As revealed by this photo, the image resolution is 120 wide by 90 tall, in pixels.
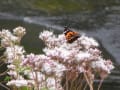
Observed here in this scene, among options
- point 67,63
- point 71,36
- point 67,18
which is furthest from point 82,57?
point 67,18

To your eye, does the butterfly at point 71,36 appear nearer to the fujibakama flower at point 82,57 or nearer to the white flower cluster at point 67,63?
the white flower cluster at point 67,63

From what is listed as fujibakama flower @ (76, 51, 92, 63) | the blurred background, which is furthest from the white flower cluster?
the blurred background

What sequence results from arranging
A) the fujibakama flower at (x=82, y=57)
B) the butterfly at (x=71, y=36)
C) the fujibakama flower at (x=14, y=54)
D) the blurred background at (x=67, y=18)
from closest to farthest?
the fujibakama flower at (x=82, y=57), the butterfly at (x=71, y=36), the fujibakama flower at (x=14, y=54), the blurred background at (x=67, y=18)

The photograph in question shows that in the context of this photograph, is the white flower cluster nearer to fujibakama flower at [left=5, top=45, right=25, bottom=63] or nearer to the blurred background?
fujibakama flower at [left=5, top=45, right=25, bottom=63]

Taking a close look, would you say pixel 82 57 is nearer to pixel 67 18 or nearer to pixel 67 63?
pixel 67 63

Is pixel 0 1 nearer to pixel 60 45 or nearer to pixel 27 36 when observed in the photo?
pixel 27 36

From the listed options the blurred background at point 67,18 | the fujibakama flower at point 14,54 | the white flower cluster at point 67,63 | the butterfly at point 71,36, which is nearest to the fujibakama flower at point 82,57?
the white flower cluster at point 67,63

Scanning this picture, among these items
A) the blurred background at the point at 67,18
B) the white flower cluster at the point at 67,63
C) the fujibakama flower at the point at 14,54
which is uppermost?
the blurred background at the point at 67,18

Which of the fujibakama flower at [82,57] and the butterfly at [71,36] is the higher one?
the butterfly at [71,36]
